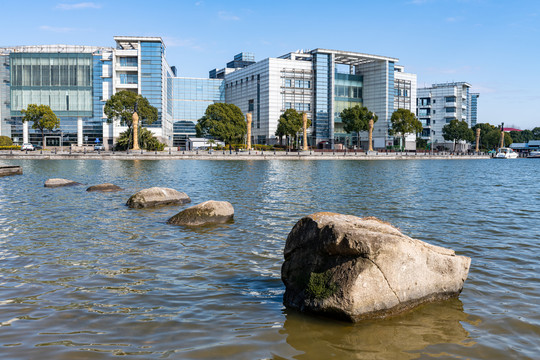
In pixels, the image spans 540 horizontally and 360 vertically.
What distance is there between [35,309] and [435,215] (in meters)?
15.4

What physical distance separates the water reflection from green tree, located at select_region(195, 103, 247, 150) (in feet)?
317

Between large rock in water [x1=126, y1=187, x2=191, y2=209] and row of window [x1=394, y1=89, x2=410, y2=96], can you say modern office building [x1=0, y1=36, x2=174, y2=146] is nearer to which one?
row of window [x1=394, y1=89, x2=410, y2=96]

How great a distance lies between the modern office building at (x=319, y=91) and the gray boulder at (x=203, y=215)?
412 ft

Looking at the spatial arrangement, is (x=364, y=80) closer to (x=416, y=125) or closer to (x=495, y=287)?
(x=416, y=125)

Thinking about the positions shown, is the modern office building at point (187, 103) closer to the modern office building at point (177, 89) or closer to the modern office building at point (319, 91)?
the modern office building at point (177, 89)

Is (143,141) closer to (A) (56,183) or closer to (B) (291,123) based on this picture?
(B) (291,123)

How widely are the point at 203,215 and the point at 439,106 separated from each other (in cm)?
18356

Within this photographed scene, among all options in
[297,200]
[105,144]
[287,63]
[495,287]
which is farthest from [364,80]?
[495,287]

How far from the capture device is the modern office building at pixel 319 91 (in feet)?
461

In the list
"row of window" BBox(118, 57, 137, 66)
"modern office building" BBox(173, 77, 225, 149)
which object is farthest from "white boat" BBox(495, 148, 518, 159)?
"row of window" BBox(118, 57, 137, 66)

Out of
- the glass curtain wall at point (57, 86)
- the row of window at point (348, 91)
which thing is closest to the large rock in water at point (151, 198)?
the glass curtain wall at point (57, 86)

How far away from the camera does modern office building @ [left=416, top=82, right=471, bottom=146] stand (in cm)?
17812

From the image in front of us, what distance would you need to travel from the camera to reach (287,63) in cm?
13975

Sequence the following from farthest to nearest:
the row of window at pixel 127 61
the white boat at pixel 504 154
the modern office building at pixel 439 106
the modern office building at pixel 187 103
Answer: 1. the modern office building at pixel 439 106
2. the modern office building at pixel 187 103
3. the white boat at pixel 504 154
4. the row of window at pixel 127 61
